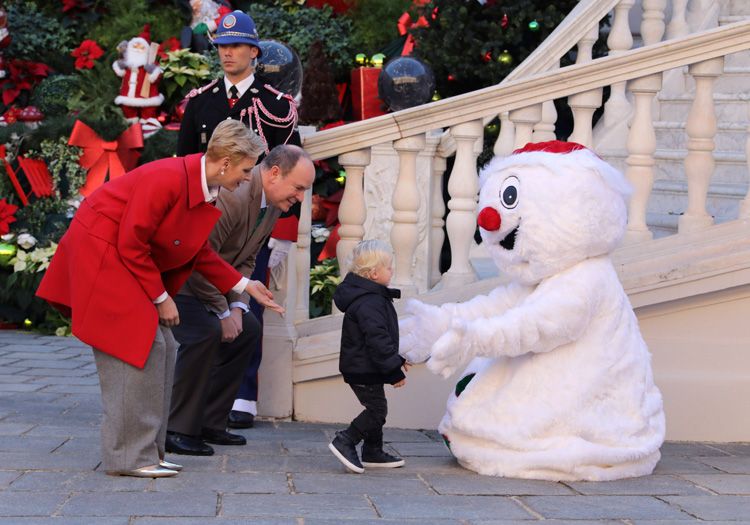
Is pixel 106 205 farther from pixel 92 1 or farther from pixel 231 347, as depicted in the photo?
pixel 92 1

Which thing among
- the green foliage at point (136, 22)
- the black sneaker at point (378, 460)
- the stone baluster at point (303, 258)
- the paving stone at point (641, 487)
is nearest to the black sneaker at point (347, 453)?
the black sneaker at point (378, 460)

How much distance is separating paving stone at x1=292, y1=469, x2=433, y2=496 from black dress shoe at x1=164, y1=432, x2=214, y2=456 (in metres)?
0.55

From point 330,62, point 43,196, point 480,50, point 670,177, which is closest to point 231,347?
point 670,177

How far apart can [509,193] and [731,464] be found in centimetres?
151

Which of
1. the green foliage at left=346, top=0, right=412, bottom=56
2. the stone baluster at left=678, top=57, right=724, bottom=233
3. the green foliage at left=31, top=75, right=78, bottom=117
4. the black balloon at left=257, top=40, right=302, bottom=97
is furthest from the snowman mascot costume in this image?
the green foliage at left=31, top=75, right=78, bottom=117

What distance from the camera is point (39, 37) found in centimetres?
1155

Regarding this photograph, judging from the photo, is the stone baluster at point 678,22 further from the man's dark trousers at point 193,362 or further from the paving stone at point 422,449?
the man's dark trousers at point 193,362

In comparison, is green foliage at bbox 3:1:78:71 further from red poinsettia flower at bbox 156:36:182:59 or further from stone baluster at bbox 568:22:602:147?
stone baluster at bbox 568:22:602:147

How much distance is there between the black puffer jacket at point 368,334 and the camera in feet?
16.4

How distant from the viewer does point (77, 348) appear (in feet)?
28.1

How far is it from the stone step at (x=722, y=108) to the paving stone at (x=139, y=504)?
13.8 ft

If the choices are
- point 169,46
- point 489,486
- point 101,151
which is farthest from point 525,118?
point 169,46

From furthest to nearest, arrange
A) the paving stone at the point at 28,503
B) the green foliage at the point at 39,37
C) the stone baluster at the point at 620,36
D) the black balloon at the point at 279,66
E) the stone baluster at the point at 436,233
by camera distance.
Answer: the green foliage at the point at 39,37
the stone baluster at the point at 620,36
the stone baluster at the point at 436,233
the black balloon at the point at 279,66
the paving stone at the point at 28,503

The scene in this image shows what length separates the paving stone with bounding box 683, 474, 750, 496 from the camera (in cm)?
485
